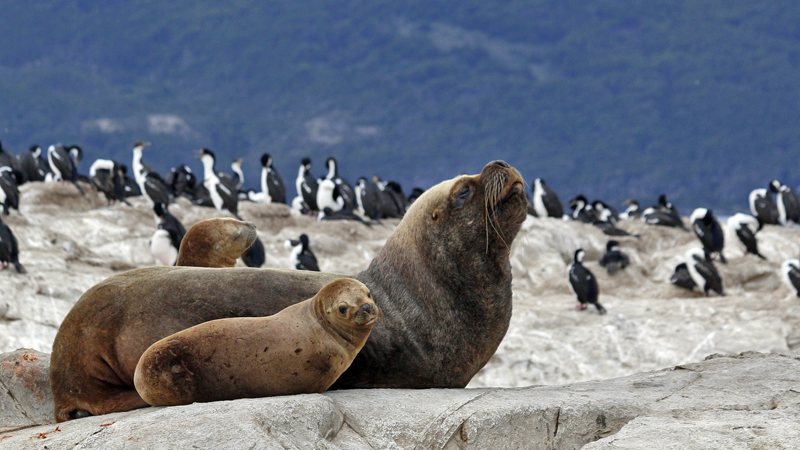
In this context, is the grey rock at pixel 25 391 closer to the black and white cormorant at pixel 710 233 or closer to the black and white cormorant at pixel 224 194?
the black and white cormorant at pixel 224 194

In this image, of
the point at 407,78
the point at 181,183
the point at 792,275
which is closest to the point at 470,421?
the point at 792,275

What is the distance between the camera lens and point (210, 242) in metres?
4.79

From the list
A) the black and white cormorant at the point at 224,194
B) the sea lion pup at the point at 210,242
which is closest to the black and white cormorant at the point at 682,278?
the black and white cormorant at the point at 224,194

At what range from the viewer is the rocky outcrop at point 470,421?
111 inches

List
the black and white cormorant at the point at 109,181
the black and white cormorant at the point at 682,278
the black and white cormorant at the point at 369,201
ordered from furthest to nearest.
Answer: the black and white cormorant at the point at 369,201 → the black and white cormorant at the point at 109,181 → the black and white cormorant at the point at 682,278

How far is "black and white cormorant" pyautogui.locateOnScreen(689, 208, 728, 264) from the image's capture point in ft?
59.0

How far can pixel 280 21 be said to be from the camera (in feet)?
445

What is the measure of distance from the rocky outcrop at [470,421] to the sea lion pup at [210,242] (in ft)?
4.87

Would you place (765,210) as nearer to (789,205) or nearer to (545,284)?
(789,205)

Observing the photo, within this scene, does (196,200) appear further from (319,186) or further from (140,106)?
(140,106)

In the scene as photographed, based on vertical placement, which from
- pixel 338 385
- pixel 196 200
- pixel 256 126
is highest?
pixel 338 385

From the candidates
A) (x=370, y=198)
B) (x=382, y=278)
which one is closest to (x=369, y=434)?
(x=382, y=278)

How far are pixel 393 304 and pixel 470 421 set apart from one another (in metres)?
1.00

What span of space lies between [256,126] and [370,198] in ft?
324
